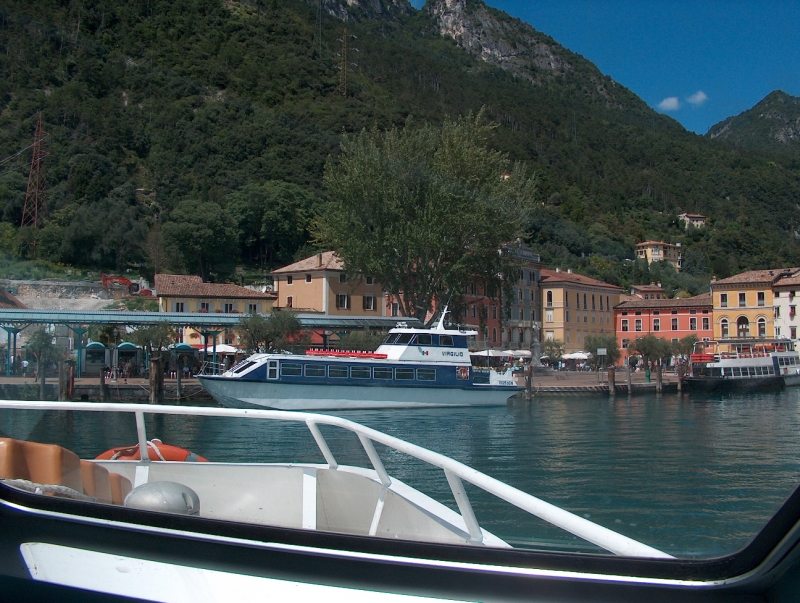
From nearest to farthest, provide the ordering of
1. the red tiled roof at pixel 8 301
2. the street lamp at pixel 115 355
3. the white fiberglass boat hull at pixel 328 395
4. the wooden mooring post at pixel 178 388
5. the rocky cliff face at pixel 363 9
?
the red tiled roof at pixel 8 301, the street lamp at pixel 115 355, the wooden mooring post at pixel 178 388, the white fiberglass boat hull at pixel 328 395, the rocky cliff face at pixel 363 9

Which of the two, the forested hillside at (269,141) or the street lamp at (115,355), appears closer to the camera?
the forested hillside at (269,141)

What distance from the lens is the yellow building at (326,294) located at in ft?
153

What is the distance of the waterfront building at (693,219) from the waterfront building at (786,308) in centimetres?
43

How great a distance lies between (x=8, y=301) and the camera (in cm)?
345

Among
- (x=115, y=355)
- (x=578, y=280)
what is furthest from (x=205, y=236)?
(x=578, y=280)

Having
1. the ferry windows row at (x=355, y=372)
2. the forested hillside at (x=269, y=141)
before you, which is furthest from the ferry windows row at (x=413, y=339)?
the forested hillside at (x=269, y=141)

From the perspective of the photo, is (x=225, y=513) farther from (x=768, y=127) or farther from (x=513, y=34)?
(x=513, y=34)

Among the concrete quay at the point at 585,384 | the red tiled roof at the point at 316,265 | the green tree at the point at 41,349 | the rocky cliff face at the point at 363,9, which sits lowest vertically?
the concrete quay at the point at 585,384

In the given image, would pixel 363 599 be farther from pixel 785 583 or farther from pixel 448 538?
pixel 785 583

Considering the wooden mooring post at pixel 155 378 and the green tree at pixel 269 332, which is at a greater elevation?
the green tree at pixel 269 332

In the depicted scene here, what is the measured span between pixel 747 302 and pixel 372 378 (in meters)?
22.2

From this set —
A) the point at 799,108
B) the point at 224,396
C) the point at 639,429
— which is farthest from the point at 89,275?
the point at 224,396

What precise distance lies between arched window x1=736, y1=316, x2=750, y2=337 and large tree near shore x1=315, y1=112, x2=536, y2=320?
26.7 metres

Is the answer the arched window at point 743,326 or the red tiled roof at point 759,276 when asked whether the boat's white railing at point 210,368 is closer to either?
the arched window at point 743,326
